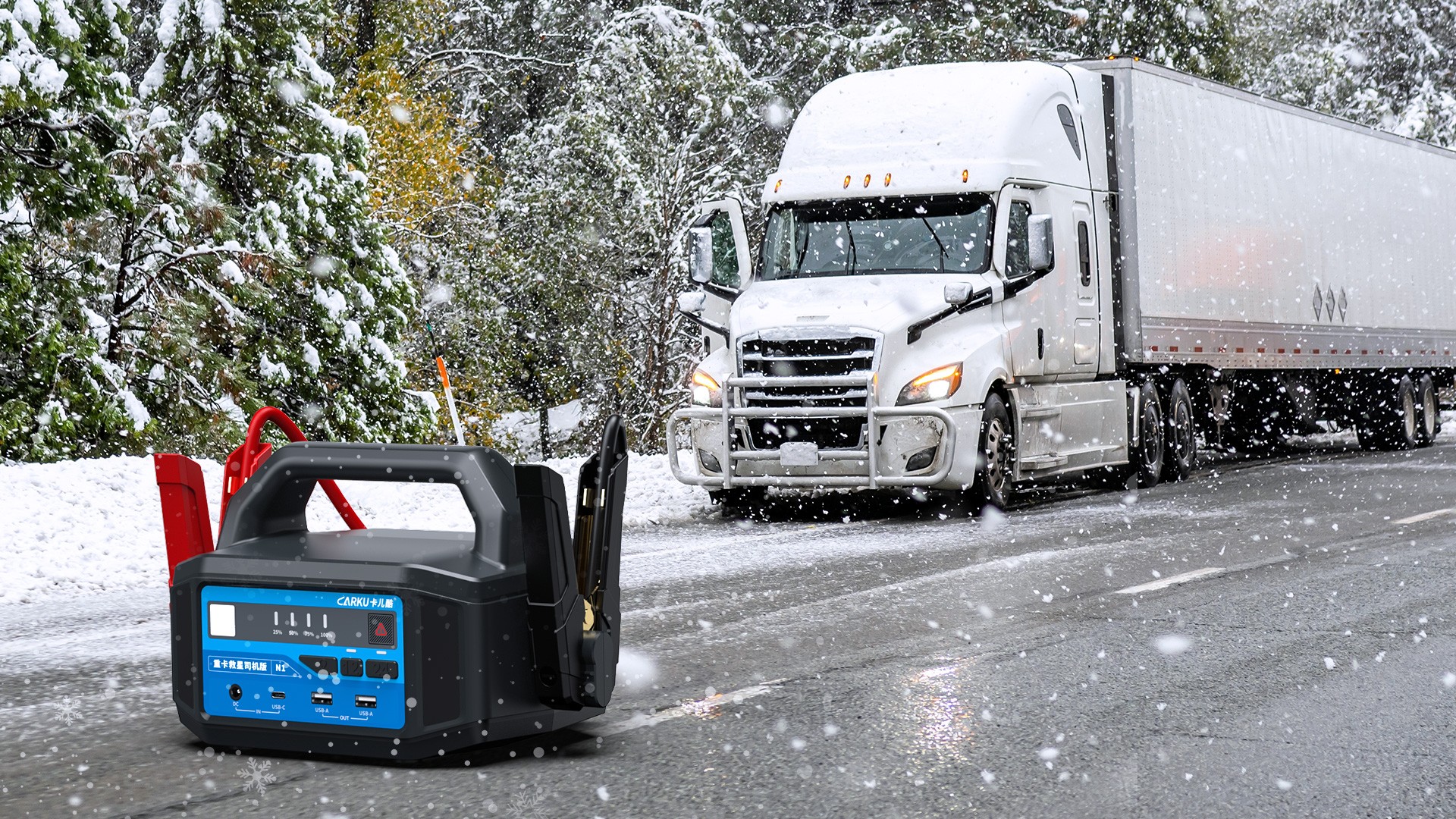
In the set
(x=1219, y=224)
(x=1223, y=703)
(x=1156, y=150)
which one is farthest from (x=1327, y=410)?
(x=1223, y=703)

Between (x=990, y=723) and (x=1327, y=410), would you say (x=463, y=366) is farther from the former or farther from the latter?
(x=990, y=723)

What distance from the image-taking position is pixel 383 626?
4539 millimetres

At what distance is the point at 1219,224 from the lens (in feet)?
60.6

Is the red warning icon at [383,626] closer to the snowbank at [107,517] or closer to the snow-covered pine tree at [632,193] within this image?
the snowbank at [107,517]

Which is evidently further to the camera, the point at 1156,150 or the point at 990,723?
the point at 1156,150

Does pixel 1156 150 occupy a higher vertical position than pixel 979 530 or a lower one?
higher

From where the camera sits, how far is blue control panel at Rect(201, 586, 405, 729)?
4547 millimetres

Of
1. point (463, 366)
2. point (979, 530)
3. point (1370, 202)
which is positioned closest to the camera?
point (979, 530)

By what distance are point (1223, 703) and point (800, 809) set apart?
206cm

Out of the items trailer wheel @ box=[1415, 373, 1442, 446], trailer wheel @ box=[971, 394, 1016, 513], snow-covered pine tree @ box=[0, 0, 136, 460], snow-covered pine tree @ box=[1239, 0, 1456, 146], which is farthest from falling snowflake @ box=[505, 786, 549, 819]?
snow-covered pine tree @ box=[1239, 0, 1456, 146]

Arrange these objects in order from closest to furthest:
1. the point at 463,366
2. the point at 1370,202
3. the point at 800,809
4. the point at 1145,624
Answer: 1. the point at 800,809
2. the point at 1145,624
3. the point at 1370,202
4. the point at 463,366

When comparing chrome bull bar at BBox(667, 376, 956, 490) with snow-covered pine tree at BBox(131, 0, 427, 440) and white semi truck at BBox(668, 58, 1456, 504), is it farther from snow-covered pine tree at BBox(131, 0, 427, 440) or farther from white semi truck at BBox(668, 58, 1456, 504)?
snow-covered pine tree at BBox(131, 0, 427, 440)

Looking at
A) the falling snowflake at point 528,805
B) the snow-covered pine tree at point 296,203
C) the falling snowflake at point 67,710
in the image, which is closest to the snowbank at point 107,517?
the falling snowflake at point 67,710

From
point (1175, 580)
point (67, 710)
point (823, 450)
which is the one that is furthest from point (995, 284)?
point (67, 710)
